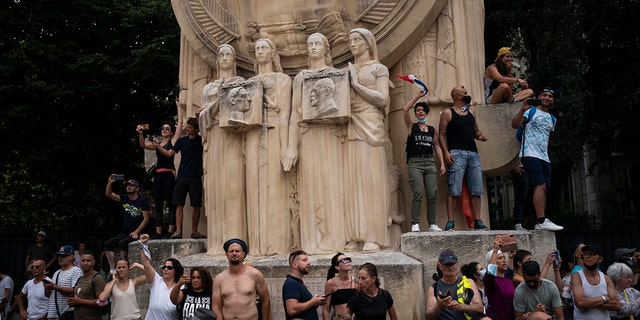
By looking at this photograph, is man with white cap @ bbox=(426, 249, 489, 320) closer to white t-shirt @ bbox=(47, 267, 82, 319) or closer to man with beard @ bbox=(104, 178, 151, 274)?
white t-shirt @ bbox=(47, 267, 82, 319)

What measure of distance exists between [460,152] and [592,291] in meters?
2.92

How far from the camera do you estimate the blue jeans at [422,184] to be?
9812 millimetres

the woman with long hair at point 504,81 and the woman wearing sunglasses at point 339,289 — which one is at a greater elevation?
the woman with long hair at point 504,81

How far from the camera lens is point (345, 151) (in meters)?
9.92

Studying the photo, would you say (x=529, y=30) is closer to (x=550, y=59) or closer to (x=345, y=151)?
(x=550, y=59)

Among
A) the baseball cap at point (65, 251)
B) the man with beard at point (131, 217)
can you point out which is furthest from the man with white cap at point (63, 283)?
the man with beard at point (131, 217)

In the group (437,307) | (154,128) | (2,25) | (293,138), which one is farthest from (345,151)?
(2,25)

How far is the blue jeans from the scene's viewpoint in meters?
9.81

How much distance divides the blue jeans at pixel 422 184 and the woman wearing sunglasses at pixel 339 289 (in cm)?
237

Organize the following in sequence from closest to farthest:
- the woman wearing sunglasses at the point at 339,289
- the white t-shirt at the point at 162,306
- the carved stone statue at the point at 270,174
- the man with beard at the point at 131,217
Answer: the woman wearing sunglasses at the point at 339,289 → the white t-shirt at the point at 162,306 → the carved stone statue at the point at 270,174 → the man with beard at the point at 131,217

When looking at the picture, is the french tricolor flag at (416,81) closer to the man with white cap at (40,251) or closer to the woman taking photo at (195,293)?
the woman taking photo at (195,293)

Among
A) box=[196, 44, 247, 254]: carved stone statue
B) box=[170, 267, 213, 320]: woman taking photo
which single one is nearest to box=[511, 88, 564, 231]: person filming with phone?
box=[196, 44, 247, 254]: carved stone statue

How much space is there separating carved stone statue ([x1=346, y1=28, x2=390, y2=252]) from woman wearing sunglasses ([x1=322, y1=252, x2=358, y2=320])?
5.86 feet

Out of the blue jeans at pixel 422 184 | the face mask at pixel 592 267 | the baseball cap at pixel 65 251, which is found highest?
the blue jeans at pixel 422 184
